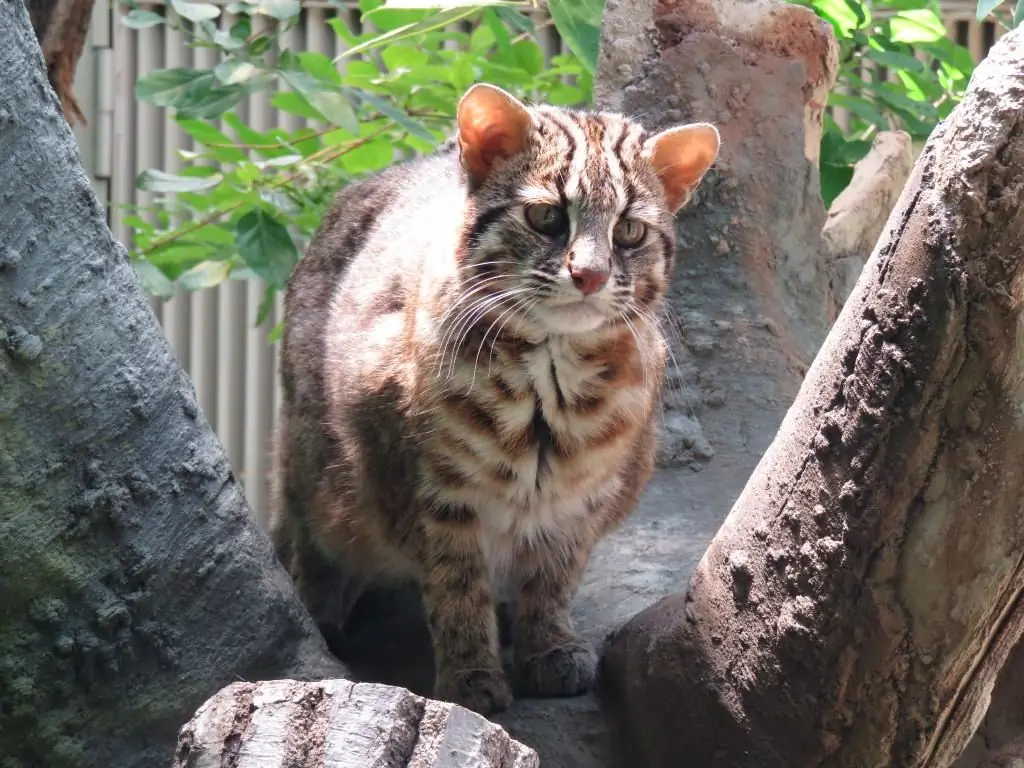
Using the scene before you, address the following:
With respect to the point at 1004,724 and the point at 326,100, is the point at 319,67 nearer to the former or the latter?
the point at 326,100

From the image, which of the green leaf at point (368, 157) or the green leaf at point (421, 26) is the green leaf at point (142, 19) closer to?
the green leaf at point (421, 26)

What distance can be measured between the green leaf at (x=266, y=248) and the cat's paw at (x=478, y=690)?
3.71 ft

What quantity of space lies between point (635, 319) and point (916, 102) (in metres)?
1.48

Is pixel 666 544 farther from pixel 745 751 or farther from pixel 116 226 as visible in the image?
pixel 116 226

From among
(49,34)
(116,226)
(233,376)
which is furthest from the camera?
(233,376)

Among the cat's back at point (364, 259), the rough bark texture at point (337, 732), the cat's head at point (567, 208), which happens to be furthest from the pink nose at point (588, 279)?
the rough bark texture at point (337, 732)

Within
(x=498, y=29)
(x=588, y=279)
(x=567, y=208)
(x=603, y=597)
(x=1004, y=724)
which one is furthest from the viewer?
(x=498, y=29)

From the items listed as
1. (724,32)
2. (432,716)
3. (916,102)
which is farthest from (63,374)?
(916,102)

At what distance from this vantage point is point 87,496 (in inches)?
69.6

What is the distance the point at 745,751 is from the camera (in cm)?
178

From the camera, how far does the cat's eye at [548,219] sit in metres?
2.29

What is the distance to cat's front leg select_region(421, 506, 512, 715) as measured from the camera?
234 centimetres

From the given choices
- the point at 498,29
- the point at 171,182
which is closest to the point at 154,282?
the point at 171,182

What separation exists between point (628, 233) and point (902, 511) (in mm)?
969
